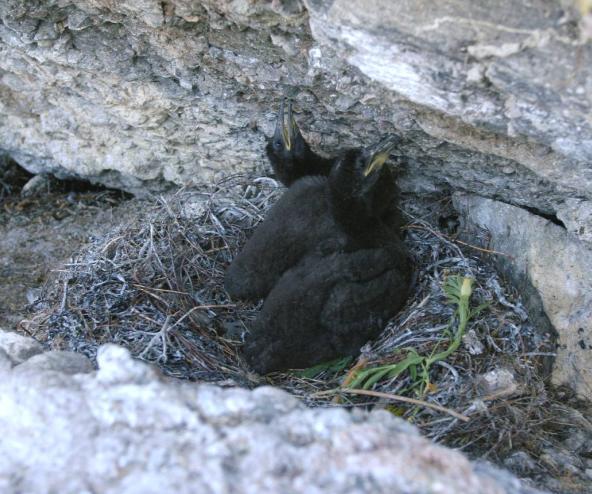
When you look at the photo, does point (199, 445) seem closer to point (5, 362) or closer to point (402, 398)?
point (5, 362)

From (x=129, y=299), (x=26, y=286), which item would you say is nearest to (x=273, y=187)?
(x=129, y=299)

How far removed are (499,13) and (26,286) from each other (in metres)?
2.86

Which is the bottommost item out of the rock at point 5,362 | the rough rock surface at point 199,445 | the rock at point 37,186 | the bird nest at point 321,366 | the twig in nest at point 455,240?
the rock at point 37,186

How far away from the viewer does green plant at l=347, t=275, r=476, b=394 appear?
2.84 m

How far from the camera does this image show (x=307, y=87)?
10.1ft

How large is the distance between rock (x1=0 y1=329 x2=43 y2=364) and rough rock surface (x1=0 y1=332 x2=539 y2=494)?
1.51 feet

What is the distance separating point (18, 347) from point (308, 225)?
55.6 inches

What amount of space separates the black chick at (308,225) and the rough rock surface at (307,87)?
26 cm

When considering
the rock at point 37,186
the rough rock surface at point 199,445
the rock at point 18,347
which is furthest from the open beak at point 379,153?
the rock at point 37,186

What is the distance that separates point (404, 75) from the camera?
2.34 m

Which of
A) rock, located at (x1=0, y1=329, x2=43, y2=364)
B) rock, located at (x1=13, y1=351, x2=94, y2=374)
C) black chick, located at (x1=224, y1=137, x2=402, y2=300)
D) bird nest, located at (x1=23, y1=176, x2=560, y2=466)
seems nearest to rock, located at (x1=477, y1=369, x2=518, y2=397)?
bird nest, located at (x1=23, y1=176, x2=560, y2=466)

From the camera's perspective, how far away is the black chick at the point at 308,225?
3248 millimetres

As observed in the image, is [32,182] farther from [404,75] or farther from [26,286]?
[404,75]

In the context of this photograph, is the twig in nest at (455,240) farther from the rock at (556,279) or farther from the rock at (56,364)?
the rock at (56,364)
